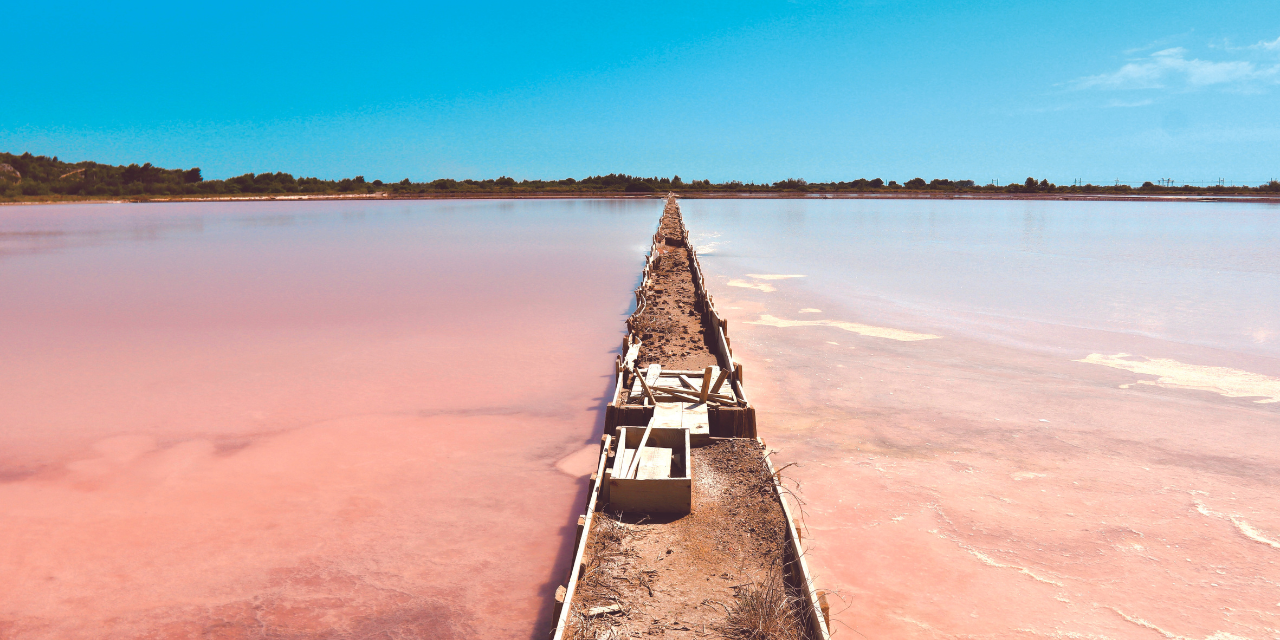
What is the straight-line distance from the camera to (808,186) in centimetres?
7881

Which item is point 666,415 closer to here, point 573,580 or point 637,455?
point 637,455

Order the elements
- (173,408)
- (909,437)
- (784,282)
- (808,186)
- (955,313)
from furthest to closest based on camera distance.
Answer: (808,186)
(784,282)
(955,313)
(173,408)
(909,437)

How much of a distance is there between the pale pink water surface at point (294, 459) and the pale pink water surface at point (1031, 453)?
2.04 meters

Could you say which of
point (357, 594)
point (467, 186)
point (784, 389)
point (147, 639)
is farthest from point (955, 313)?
point (467, 186)

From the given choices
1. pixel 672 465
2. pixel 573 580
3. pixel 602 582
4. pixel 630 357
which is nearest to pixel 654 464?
pixel 672 465

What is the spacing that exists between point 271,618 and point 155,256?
22492 mm

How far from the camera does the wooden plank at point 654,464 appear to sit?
14.4 ft

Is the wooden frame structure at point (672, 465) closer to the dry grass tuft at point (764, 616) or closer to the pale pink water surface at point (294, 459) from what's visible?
the dry grass tuft at point (764, 616)

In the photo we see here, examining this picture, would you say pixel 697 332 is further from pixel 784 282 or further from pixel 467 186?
pixel 467 186

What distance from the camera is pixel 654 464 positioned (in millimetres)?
4586

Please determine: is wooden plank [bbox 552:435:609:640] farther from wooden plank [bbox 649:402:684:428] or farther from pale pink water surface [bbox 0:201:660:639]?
wooden plank [bbox 649:402:684:428]

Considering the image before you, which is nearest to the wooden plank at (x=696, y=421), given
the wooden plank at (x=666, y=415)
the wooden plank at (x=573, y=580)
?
the wooden plank at (x=666, y=415)

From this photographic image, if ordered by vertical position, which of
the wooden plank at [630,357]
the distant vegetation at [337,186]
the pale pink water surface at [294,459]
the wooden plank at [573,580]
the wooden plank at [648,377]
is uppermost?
the distant vegetation at [337,186]

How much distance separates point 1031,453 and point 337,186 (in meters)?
89.1
